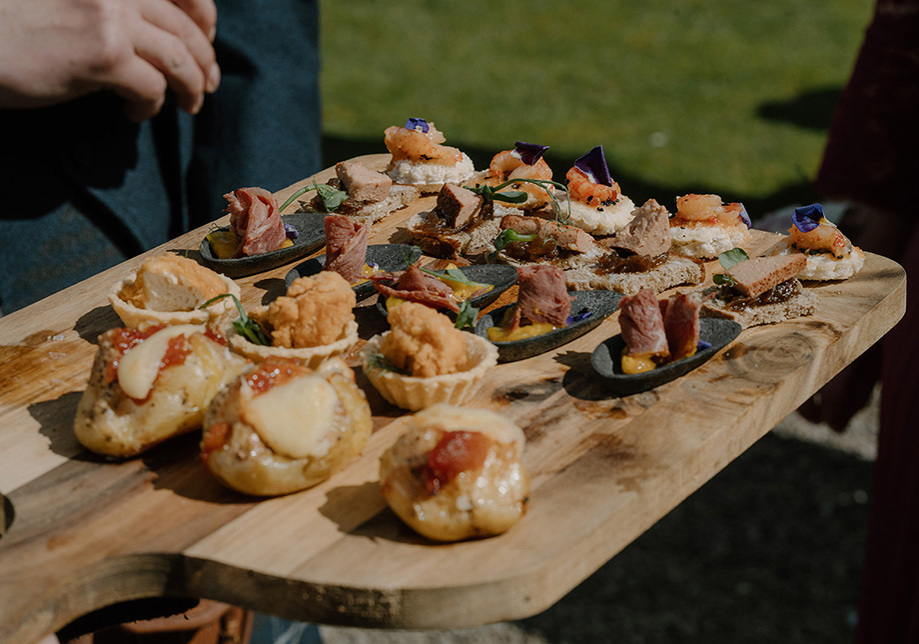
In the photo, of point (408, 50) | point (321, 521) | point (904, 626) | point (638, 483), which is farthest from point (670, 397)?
point (408, 50)

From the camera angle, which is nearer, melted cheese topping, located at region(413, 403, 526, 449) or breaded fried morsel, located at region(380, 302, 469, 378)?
melted cheese topping, located at region(413, 403, 526, 449)

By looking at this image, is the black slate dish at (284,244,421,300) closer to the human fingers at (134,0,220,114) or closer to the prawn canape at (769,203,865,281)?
the human fingers at (134,0,220,114)

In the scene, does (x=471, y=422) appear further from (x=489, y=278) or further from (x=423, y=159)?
(x=423, y=159)

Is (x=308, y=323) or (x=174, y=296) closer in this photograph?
(x=308, y=323)

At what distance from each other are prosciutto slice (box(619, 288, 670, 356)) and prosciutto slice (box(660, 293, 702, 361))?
0.04m

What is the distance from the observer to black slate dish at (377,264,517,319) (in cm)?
300

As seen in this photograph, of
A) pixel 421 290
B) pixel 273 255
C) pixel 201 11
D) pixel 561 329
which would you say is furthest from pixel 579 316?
pixel 201 11

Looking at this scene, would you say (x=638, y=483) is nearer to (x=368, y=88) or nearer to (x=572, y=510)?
(x=572, y=510)

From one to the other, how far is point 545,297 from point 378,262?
0.86m

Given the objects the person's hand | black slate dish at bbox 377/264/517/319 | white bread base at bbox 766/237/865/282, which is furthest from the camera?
the person's hand

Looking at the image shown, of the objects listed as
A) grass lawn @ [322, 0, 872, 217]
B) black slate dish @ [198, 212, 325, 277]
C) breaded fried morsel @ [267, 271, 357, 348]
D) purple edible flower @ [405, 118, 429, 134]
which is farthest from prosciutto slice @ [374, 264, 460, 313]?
grass lawn @ [322, 0, 872, 217]

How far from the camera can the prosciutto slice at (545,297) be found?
274cm

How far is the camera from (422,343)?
245cm

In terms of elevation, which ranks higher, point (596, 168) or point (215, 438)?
point (596, 168)
